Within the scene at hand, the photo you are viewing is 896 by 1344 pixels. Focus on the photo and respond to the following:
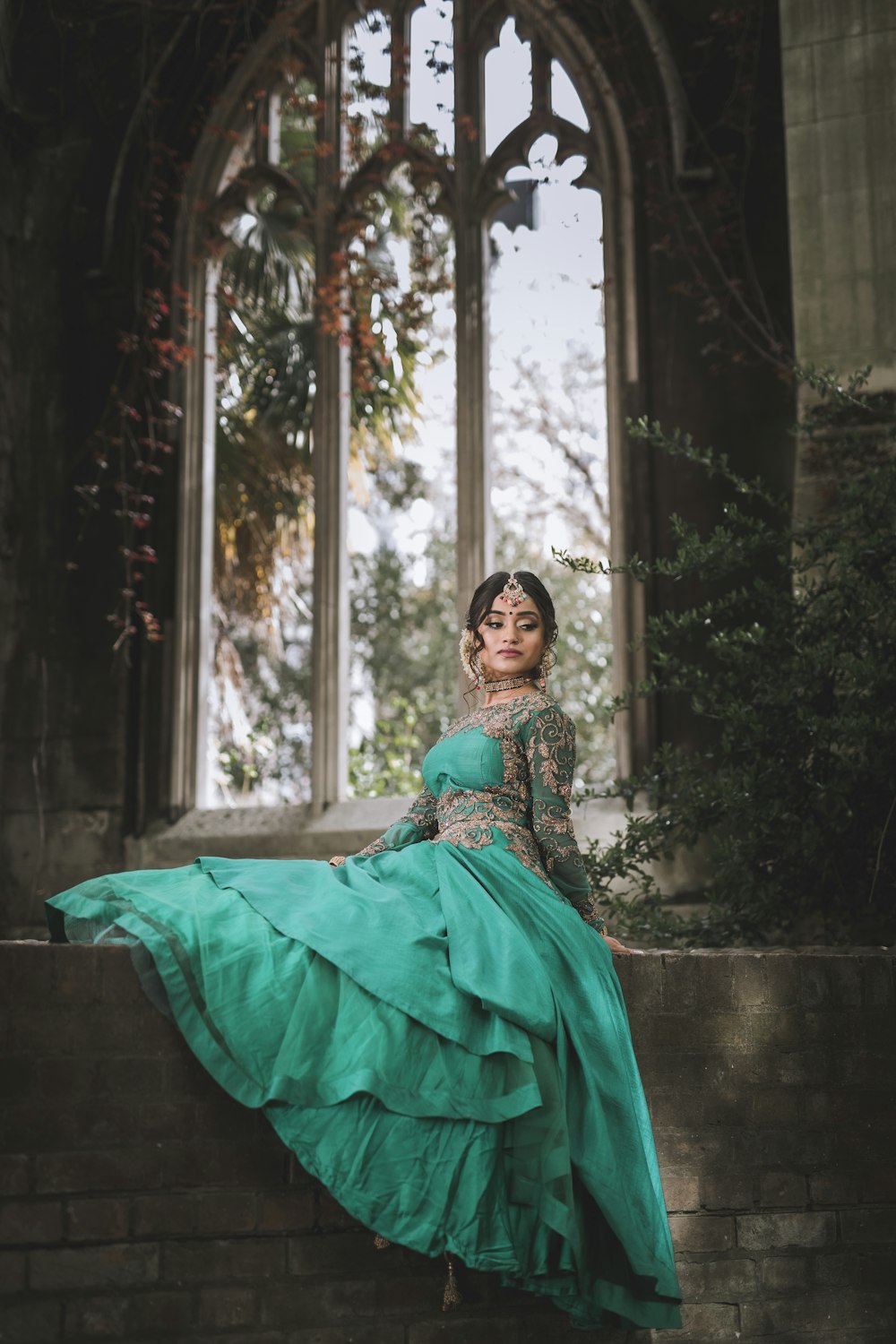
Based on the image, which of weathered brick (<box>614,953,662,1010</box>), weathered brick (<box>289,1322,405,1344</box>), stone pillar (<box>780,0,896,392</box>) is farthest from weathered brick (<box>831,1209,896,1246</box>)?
stone pillar (<box>780,0,896,392</box>)

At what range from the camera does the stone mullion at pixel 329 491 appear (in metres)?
5.48

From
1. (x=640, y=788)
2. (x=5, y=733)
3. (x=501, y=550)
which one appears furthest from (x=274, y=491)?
(x=640, y=788)

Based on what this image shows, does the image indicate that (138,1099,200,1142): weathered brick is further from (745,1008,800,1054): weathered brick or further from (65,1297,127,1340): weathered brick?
(745,1008,800,1054): weathered brick

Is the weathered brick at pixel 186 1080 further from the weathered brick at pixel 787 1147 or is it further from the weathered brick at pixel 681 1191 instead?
the weathered brick at pixel 787 1147

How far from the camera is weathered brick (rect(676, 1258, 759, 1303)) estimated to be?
3014mm

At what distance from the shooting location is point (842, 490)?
4.20 metres

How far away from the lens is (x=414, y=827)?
352cm

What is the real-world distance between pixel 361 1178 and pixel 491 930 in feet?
1.82

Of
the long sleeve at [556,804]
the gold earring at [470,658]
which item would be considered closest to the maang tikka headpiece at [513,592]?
the gold earring at [470,658]

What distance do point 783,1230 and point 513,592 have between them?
64.0 inches

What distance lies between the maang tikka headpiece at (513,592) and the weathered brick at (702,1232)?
150 cm

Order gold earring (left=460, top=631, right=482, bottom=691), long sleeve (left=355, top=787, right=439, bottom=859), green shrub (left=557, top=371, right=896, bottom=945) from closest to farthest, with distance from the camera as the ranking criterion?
long sleeve (left=355, top=787, right=439, bottom=859)
gold earring (left=460, top=631, right=482, bottom=691)
green shrub (left=557, top=371, right=896, bottom=945)

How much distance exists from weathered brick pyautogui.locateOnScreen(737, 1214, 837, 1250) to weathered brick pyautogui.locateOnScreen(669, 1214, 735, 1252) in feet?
0.09

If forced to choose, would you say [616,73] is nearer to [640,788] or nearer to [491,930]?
[640,788]
